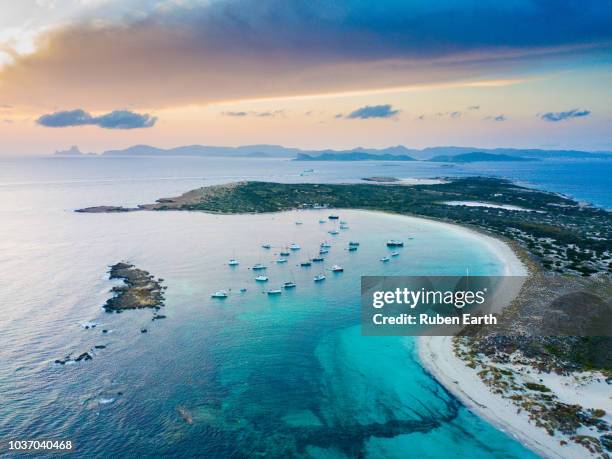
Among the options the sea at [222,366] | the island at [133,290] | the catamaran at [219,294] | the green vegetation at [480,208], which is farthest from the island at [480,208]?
the island at [133,290]

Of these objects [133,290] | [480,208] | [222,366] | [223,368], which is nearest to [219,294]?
[133,290]

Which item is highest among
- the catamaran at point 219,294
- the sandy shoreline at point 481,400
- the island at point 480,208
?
the island at point 480,208

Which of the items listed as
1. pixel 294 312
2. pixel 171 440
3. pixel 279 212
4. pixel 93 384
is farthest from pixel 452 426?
pixel 279 212

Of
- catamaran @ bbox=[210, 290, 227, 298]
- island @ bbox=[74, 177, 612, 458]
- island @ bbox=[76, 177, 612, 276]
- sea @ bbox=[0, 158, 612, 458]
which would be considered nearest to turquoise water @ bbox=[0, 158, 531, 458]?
sea @ bbox=[0, 158, 612, 458]

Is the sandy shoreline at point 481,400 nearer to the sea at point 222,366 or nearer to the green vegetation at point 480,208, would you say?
the sea at point 222,366

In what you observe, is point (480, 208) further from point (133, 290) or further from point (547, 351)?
point (133, 290)

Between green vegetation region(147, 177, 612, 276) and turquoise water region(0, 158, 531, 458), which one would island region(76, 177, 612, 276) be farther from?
turquoise water region(0, 158, 531, 458)
